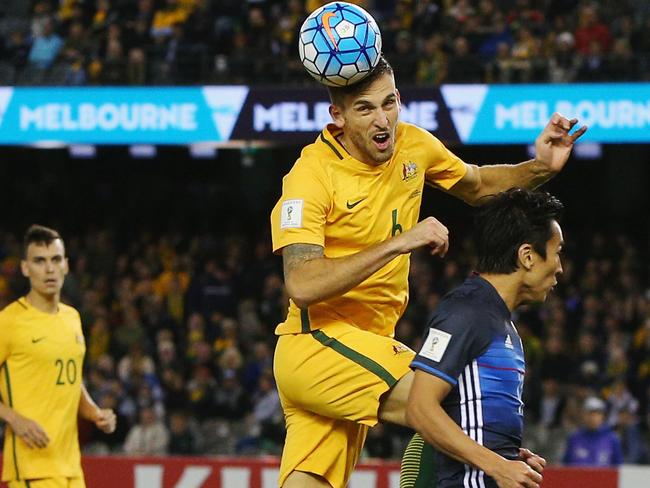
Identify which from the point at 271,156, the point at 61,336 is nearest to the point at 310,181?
the point at 61,336

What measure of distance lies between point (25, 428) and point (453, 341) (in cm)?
341

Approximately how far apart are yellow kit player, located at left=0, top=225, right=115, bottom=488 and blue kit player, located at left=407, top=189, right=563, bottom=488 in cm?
325

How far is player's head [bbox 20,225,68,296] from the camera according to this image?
7102 mm

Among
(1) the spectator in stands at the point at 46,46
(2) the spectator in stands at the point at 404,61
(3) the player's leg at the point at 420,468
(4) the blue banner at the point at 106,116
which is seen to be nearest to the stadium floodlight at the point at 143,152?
(1) the spectator in stands at the point at 46,46

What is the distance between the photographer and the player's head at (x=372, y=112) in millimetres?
4824

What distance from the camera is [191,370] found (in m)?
13.4

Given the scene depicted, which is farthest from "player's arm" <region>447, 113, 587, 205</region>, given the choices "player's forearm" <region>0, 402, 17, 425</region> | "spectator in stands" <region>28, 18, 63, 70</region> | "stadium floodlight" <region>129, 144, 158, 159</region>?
"stadium floodlight" <region>129, 144, 158, 159</region>

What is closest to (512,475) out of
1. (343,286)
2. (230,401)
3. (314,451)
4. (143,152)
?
(343,286)

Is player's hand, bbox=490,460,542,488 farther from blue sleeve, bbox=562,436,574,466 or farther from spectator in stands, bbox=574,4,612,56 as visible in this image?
spectator in stands, bbox=574,4,612,56

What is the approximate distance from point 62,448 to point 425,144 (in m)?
2.90

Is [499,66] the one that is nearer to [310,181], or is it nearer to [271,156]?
[271,156]

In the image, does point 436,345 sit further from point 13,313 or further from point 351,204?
point 13,313

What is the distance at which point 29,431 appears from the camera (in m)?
6.75

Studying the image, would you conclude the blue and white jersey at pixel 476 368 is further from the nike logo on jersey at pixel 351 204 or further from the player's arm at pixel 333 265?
the nike logo on jersey at pixel 351 204
